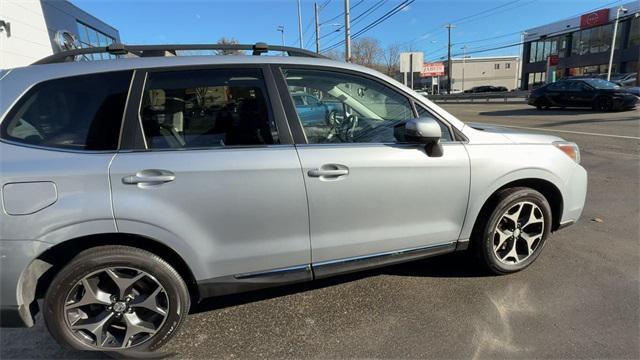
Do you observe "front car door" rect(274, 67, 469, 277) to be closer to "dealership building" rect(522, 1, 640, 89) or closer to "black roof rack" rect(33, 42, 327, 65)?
"black roof rack" rect(33, 42, 327, 65)

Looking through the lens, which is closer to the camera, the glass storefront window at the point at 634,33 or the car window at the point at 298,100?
the car window at the point at 298,100

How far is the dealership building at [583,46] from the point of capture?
137 ft

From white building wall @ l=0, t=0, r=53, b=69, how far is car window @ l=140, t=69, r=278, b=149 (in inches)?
462

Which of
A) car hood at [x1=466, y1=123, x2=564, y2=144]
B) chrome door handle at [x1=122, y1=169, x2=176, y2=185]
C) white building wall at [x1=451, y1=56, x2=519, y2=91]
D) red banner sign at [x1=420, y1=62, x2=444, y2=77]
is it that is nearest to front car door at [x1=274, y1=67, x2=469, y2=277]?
car hood at [x1=466, y1=123, x2=564, y2=144]

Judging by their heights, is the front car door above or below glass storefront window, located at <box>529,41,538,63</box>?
below

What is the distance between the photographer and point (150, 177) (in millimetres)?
2271

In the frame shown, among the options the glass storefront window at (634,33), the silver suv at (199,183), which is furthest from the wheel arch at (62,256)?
the glass storefront window at (634,33)

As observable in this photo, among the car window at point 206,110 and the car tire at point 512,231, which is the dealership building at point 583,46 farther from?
the car window at point 206,110

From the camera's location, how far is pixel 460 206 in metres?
2.98

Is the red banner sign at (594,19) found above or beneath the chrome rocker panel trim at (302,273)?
above

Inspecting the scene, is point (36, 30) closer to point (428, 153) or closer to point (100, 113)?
point (100, 113)

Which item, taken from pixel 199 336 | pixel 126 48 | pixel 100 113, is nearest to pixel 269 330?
pixel 199 336

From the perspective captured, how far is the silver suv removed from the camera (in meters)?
2.21

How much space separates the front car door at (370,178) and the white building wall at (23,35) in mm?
12166
